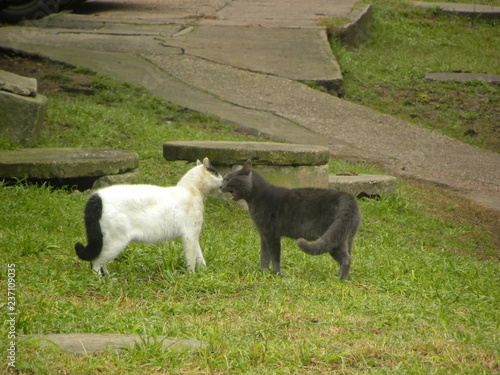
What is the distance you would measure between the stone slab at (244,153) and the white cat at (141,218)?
2157 mm

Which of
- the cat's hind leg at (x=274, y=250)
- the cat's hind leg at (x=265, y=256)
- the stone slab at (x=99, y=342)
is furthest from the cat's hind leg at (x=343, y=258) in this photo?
the stone slab at (x=99, y=342)

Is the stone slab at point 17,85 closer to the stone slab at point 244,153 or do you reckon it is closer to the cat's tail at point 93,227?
the stone slab at point 244,153

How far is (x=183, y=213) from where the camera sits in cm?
471

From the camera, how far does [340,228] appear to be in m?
4.55

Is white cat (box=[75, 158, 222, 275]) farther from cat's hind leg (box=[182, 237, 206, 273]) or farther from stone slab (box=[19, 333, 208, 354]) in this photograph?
stone slab (box=[19, 333, 208, 354])

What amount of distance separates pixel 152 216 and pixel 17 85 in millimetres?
4884

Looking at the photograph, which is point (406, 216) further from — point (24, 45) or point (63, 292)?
point (24, 45)

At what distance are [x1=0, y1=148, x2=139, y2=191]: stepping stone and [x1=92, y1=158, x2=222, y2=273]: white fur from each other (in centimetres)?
233

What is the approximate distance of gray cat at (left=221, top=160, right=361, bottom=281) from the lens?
4.63 metres

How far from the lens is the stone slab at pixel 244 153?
23.6 ft

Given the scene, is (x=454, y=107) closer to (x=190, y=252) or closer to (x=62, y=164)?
(x=62, y=164)

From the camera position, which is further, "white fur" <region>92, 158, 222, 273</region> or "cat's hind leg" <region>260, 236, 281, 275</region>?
"cat's hind leg" <region>260, 236, 281, 275</region>

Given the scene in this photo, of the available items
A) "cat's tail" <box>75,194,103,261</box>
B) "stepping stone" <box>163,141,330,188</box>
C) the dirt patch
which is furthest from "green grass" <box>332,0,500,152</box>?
"cat's tail" <box>75,194,103,261</box>

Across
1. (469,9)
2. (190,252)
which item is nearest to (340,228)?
(190,252)
